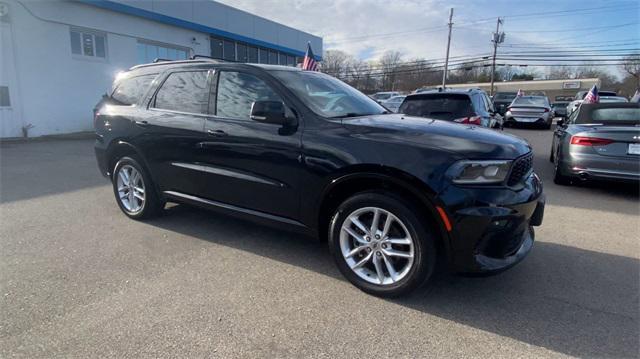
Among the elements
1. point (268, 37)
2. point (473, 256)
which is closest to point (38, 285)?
point (473, 256)

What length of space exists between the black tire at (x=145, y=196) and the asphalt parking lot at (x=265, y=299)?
0.45 feet

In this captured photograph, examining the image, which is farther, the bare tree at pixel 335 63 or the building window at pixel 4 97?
the bare tree at pixel 335 63

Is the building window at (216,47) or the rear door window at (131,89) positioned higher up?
the building window at (216,47)

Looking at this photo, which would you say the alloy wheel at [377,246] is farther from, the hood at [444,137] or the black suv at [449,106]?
the black suv at [449,106]

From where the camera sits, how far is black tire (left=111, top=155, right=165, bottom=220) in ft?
15.3

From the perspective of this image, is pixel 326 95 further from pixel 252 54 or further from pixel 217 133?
pixel 252 54

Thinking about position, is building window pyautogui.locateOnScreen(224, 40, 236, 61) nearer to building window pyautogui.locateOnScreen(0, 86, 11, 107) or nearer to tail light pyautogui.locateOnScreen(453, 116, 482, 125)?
building window pyautogui.locateOnScreen(0, 86, 11, 107)

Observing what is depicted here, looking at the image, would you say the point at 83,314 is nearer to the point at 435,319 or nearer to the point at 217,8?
the point at 435,319

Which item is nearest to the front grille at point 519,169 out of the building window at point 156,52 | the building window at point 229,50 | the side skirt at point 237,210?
the side skirt at point 237,210

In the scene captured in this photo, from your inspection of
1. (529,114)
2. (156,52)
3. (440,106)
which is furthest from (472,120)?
(156,52)

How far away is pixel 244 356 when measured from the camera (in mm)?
2422

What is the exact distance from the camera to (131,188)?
4.91m

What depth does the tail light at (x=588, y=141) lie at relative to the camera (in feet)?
20.4

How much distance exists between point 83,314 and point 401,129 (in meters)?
2.75
